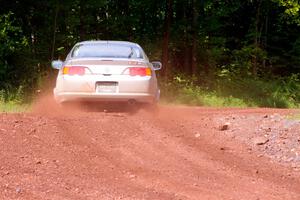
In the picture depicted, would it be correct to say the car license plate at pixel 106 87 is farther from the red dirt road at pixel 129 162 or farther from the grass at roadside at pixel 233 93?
the grass at roadside at pixel 233 93

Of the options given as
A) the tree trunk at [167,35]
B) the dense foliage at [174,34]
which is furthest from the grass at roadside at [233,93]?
the tree trunk at [167,35]

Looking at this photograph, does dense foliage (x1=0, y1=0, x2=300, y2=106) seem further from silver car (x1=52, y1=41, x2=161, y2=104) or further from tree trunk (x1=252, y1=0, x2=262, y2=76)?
silver car (x1=52, y1=41, x2=161, y2=104)

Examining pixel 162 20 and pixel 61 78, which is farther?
pixel 162 20

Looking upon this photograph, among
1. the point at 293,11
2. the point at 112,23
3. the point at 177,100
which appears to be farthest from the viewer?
the point at 112,23

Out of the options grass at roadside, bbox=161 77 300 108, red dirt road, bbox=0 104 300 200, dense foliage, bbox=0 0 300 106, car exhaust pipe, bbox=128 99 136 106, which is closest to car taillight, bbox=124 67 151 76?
car exhaust pipe, bbox=128 99 136 106

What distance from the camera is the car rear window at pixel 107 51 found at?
1139 centimetres

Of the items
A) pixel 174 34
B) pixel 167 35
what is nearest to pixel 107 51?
pixel 167 35

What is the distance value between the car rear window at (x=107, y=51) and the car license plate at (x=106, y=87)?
2.34 ft

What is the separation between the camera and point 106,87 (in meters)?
10.8

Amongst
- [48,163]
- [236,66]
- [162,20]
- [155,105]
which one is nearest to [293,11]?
[236,66]

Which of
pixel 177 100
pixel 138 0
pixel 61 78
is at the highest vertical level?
pixel 138 0

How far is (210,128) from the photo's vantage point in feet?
32.1

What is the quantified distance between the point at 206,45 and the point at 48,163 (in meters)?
18.1

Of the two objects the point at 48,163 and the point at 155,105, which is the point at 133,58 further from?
the point at 48,163
